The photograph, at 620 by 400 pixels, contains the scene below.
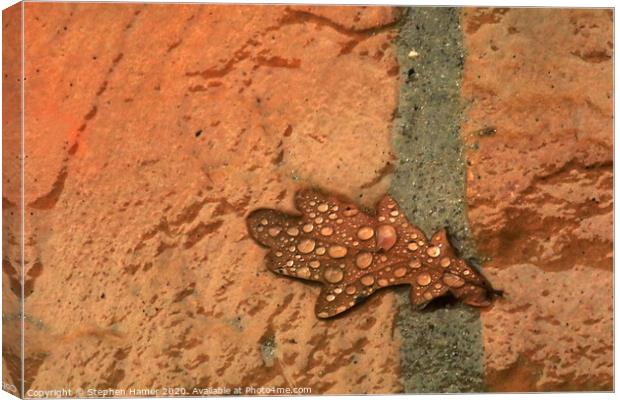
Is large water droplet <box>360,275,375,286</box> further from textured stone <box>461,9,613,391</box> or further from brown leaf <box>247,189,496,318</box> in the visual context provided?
textured stone <box>461,9,613,391</box>

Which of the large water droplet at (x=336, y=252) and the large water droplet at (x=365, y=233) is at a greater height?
the large water droplet at (x=365, y=233)

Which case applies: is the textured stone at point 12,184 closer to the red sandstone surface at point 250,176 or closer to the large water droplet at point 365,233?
the red sandstone surface at point 250,176

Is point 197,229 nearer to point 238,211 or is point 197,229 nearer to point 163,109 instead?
point 238,211

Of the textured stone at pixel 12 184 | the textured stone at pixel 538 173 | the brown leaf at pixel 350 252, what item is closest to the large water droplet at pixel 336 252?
the brown leaf at pixel 350 252

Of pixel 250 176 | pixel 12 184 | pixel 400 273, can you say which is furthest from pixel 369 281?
pixel 12 184

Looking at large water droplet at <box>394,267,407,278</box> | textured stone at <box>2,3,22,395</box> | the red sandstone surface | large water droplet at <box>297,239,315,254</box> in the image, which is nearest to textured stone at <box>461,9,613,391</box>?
the red sandstone surface

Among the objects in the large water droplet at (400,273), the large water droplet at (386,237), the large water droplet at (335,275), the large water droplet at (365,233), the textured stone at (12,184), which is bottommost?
the large water droplet at (400,273)

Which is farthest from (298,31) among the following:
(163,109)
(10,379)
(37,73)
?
(10,379)
